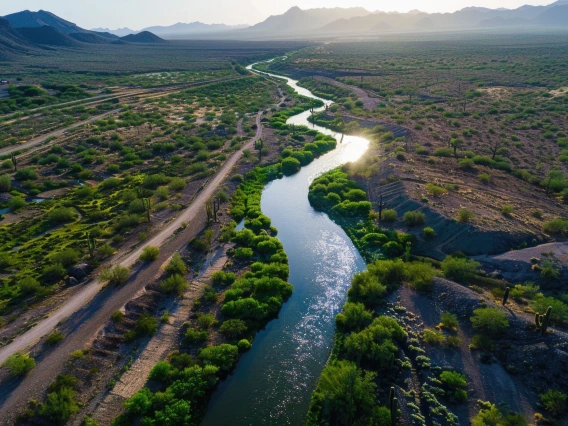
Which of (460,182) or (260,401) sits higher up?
(460,182)

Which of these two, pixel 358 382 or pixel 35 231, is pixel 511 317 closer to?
pixel 358 382

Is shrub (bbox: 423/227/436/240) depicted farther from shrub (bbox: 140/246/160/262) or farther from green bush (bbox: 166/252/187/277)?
shrub (bbox: 140/246/160/262)

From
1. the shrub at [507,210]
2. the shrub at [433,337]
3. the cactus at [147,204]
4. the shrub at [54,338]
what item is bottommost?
the shrub at [433,337]

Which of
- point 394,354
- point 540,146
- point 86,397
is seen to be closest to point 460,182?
point 540,146

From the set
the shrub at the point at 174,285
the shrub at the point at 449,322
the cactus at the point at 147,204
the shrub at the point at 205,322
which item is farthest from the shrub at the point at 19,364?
the shrub at the point at 449,322

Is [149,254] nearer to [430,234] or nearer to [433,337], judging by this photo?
[433,337]

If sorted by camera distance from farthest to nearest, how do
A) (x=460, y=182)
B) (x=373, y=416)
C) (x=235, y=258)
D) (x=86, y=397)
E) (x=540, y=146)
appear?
1. (x=540, y=146)
2. (x=460, y=182)
3. (x=235, y=258)
4. (x=86, y=397)
5. (x=373, y=416)

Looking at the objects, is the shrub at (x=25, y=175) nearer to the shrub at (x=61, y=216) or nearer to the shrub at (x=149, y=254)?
the shrub at (x=61, y=216)

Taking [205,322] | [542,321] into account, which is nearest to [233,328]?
[205,322]
